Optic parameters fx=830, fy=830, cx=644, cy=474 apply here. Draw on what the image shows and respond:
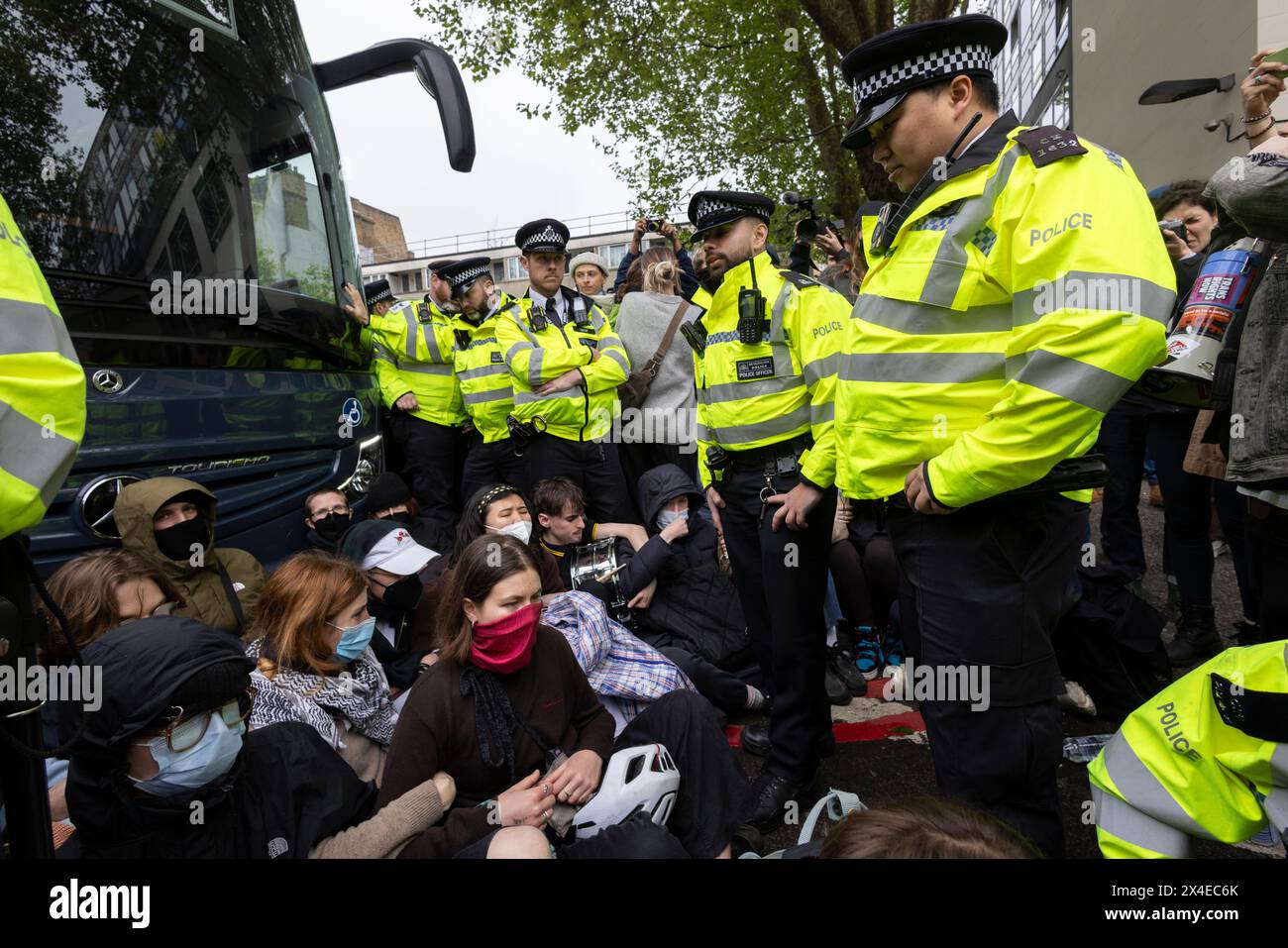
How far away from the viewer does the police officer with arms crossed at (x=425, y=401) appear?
5.88 m

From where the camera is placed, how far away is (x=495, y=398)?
5.34 m

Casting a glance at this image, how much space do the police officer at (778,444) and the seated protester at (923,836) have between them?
59.4 inches

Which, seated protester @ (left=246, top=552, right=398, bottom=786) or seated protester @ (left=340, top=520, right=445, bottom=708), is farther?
seated protester @ (left=340, top=520, right=445, bottom=708)

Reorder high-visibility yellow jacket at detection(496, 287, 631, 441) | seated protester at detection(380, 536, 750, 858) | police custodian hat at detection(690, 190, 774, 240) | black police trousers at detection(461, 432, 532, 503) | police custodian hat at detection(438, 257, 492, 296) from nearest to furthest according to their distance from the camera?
seated protester at detection(380, 536, 750, 858) < police custodian hat at detection(690, 190, 774, 240) < high-visibility yellow jacket at detection(496, 287, 631, 441) < black police trousers at detection(461, 432, 532, 503) < police custodian hat at detection(438, 257, 492, 296)

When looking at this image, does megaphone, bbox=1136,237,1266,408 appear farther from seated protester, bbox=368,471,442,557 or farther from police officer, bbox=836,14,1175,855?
seated protester, bbox=368,471,442,557

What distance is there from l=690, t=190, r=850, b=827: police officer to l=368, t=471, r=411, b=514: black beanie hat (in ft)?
6.33

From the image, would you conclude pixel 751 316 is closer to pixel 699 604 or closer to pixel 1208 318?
pixel 1208 318

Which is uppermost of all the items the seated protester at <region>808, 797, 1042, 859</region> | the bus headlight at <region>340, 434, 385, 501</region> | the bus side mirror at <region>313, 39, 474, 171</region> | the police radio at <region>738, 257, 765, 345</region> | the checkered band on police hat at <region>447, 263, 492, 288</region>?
the bus side mirror at <region>313, 39, 474, 171</region>

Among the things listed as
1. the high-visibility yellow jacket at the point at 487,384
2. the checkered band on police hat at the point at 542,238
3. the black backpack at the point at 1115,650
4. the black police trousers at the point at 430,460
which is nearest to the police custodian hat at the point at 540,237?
the checkered band on police hat at the point at 542,238

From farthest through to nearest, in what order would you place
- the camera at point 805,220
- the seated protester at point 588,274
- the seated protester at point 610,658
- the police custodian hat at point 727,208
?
the seated protester at point 588,274, the camera at point 805,220, the seated protester at point 610,658, the police custodian hat at point 727,208

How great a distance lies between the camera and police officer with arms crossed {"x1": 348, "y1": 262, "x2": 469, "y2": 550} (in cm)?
588

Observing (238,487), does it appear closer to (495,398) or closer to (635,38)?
(495,398)

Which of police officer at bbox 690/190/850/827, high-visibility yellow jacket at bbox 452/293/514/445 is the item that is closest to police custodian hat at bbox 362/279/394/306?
high-visibility yellow jacket at bbox 452/293/514/445

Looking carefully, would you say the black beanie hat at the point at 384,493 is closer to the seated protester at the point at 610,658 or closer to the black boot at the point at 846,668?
the seated protester at the point at 610,658
